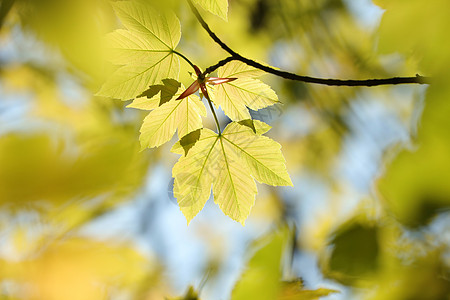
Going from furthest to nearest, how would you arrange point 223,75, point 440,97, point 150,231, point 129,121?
point 150,231 → point 129,121 → point 223,75 → point 440,97

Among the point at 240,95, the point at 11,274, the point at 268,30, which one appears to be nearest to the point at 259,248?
the point at 240,95

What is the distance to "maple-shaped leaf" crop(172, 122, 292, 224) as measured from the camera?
31cm

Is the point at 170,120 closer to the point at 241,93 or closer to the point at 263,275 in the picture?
the point at 241,93

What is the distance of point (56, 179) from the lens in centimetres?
47

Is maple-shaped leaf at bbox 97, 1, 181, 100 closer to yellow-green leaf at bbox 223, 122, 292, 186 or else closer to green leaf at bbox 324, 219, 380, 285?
yellow-green leaf at bbox 223, 122, 292, 186

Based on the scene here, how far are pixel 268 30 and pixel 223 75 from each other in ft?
3.74

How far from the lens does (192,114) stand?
32cm

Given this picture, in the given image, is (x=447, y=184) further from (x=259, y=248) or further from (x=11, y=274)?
(x=11, y=274)

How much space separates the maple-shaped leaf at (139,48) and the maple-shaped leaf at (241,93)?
0.06 metres

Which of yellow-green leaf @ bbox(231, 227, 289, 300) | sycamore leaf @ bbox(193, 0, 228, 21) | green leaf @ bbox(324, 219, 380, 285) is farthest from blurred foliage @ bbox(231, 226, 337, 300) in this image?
sycamore leaf @ bbox(193, 0, 228, 21)

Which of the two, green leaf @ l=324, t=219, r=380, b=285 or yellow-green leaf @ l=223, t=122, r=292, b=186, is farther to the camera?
green leaf @ l=324, t=219, r=380, b=285

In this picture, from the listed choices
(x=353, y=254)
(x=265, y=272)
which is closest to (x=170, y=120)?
(x=265, y=272)

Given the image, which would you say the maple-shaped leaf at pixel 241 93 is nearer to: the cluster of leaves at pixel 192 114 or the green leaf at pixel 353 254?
the cluster of leaves at pixel 192 114

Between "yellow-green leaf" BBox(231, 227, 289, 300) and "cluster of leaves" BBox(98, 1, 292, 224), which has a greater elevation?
"cluster of leaves" BBox(98, 1, 292, 224)
